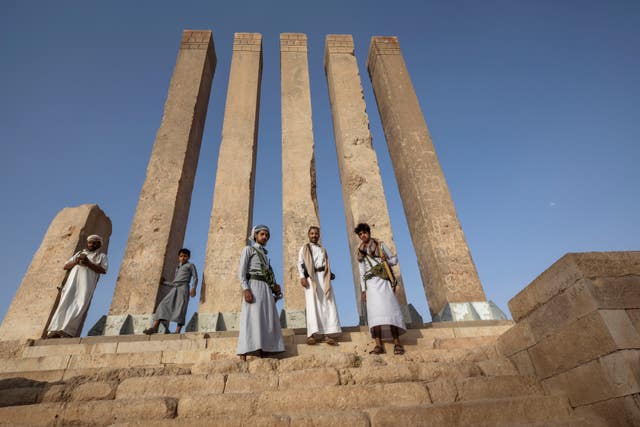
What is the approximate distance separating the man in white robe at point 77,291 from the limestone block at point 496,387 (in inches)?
196

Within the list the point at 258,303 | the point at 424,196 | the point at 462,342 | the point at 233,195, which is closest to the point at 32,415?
the point at 258,303

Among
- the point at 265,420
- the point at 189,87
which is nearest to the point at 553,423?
the point at 265,420

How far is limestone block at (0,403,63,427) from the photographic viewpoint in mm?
2660

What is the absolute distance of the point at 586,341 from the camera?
259 cm

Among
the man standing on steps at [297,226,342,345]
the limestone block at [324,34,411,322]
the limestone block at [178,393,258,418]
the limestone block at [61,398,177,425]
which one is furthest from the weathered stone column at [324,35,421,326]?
the limestone block at [61,398,177,425]

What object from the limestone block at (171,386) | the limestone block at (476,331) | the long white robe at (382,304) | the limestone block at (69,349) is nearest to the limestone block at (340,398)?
the limestone block at (171,386)

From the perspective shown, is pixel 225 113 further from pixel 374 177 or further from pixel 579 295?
pixel 579 295

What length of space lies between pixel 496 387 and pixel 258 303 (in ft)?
8.05

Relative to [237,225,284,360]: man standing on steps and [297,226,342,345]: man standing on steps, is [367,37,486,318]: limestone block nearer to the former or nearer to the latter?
[297,226,342,345]: man standing on steps

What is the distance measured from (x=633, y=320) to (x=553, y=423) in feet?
2.87

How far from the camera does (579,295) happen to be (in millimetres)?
2668

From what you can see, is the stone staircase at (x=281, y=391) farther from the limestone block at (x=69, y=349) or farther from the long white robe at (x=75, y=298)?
the long white robe at (x=75, y=298)

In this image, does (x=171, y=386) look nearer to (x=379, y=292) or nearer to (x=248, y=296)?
(x=248, y=296)

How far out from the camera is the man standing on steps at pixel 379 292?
4.16m
